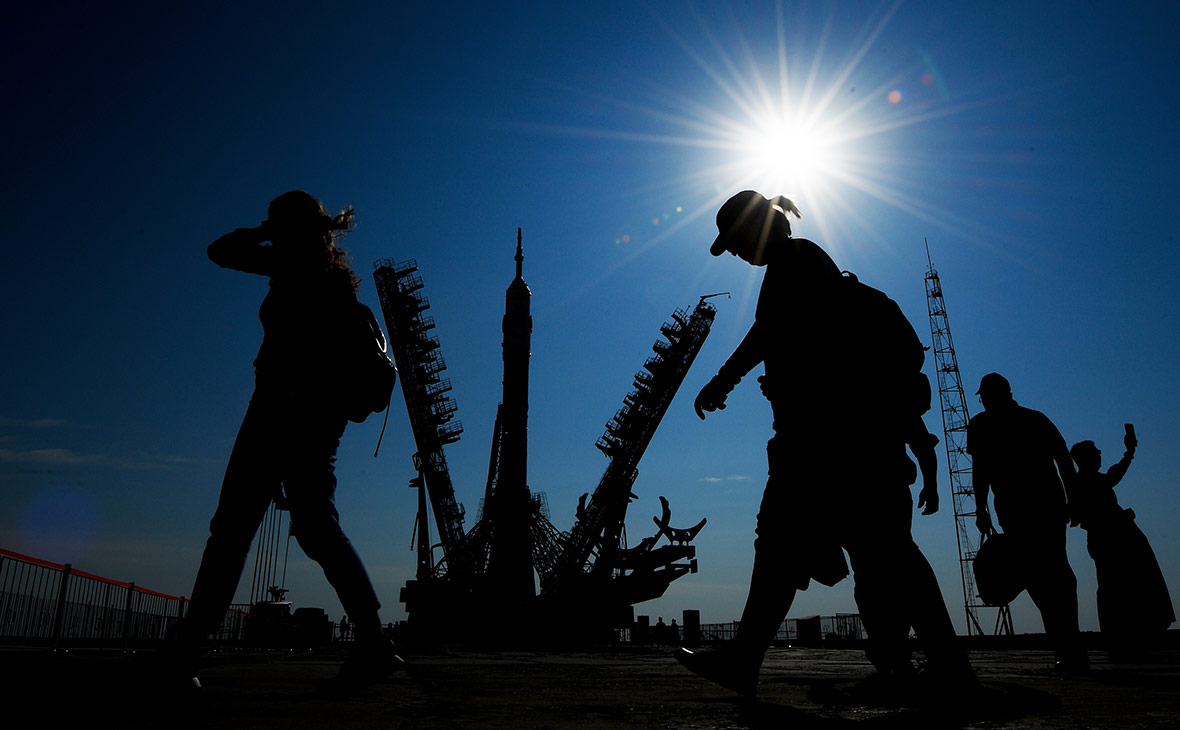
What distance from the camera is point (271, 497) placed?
7.61 feet

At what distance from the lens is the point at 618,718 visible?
1.67m

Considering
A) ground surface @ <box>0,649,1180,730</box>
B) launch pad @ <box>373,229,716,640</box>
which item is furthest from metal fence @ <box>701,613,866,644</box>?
ground surface @ <box>0,649,1180,730</box>

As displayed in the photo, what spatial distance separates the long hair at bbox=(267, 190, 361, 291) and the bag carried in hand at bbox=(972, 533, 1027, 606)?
3.04 m

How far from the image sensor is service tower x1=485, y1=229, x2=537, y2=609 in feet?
86.1

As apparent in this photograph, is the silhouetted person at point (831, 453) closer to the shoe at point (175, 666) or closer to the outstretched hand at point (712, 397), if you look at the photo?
the outstretched hand at point (712, 397)

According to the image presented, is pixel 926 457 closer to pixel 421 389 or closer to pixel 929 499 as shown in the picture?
pixel 929 499

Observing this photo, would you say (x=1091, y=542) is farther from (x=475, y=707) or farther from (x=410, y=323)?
(x=410, y=323)

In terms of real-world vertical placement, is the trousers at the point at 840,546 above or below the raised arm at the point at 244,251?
below

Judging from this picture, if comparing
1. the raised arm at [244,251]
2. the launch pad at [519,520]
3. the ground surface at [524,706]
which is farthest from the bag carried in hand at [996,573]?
the launch pad at [519,520]

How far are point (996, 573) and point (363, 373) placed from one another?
298 centimetres

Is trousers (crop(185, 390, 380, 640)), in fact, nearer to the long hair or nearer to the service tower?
the long hair

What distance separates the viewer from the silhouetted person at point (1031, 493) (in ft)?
12.1

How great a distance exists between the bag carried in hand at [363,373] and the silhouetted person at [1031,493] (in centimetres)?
317

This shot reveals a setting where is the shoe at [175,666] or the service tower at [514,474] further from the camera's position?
the service tower at [514,474]
